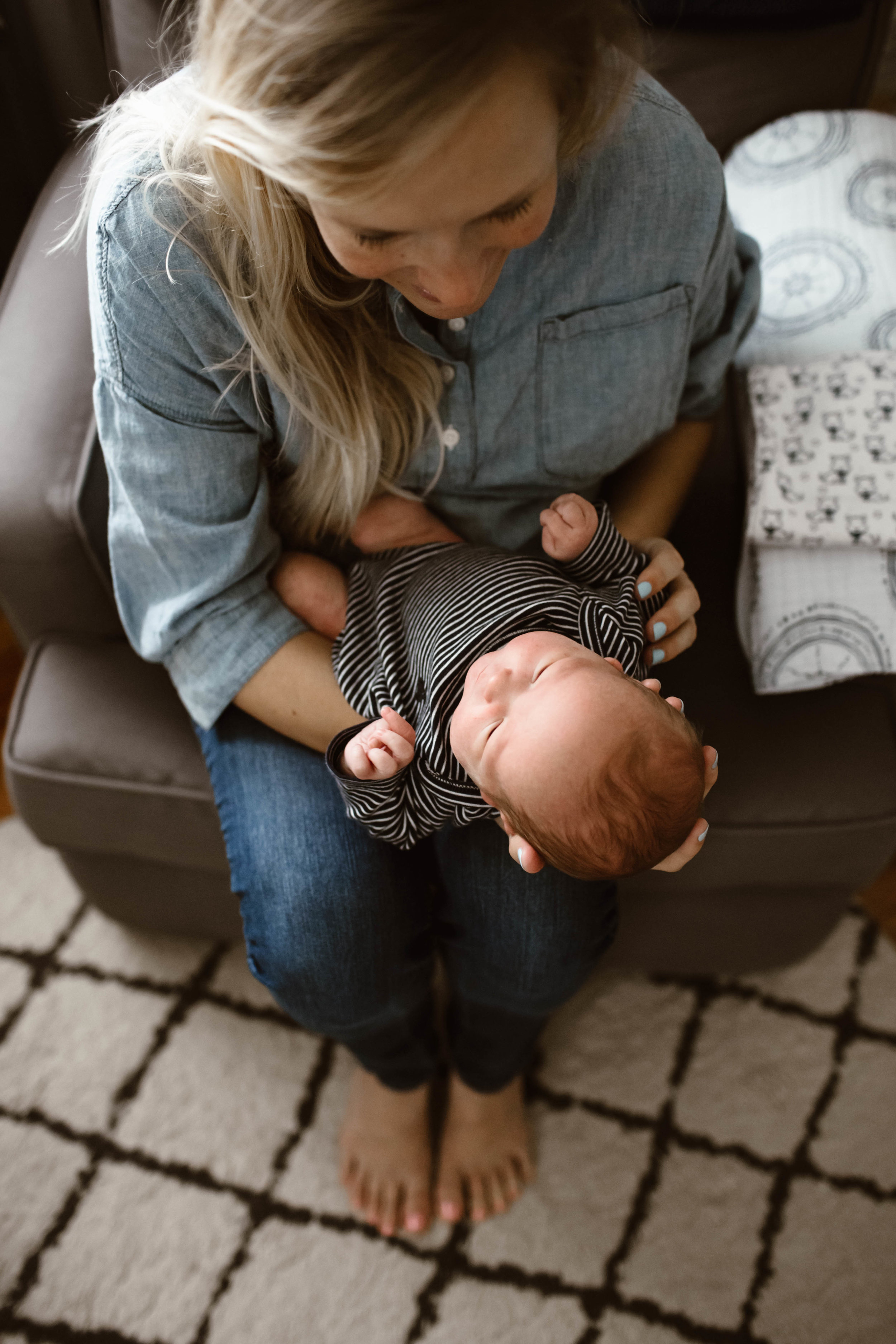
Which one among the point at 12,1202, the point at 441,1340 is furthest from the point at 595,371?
the point at 12,1202

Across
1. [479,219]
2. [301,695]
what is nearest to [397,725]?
[301,695]

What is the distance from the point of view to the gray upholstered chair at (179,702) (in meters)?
0.88

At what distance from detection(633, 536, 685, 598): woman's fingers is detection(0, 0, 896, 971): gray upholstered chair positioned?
0.49ft

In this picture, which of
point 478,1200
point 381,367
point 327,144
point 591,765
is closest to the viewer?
point 327,144

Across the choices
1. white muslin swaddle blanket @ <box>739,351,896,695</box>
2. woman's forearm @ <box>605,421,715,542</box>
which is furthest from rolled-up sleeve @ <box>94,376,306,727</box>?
white muslin swaddle blanket @ <box>739,351,896,695</box>

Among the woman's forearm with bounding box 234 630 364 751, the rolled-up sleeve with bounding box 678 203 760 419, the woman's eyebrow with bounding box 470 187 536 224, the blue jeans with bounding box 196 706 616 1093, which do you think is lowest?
the blue jeans with bounding box 196 706 616 1093

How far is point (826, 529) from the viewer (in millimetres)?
878

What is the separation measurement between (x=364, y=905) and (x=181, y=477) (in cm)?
42

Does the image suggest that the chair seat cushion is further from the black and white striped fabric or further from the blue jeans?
the black and white striped fabric

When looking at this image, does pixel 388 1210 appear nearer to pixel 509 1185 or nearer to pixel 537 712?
pixel 509 1185

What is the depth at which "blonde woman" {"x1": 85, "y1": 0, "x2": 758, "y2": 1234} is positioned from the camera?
1.59 feet

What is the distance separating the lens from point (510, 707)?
696mm

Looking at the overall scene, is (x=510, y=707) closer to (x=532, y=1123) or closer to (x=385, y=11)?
(x=385, y=11)

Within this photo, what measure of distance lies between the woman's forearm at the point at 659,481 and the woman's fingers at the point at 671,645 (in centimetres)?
12
